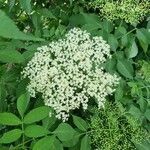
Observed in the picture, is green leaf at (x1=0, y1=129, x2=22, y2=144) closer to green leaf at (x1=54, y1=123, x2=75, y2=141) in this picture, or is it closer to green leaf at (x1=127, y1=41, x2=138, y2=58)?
green leaf at (x1=54, y1=123, x2=75, y2=141)

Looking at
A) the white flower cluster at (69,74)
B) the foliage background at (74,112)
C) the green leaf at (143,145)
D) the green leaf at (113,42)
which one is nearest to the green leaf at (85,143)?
the foliage background at (74,112)

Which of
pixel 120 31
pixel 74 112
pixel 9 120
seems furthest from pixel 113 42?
pixel 9 120

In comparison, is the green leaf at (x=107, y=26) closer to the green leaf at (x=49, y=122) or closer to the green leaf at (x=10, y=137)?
the green leaf at (x=49, y=122)

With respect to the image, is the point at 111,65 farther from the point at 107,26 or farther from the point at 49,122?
the point at 49,122

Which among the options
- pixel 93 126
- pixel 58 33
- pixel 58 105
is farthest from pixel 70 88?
pixel 58 33

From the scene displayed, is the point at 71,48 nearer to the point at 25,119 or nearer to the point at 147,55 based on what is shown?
the point at 25,119
